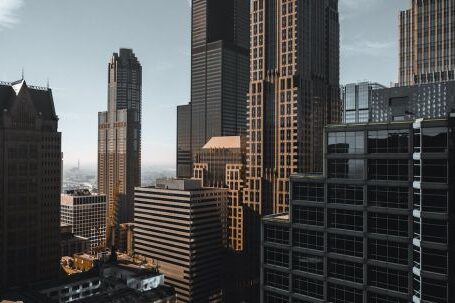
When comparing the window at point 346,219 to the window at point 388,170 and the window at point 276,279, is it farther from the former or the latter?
the window at point 276,279

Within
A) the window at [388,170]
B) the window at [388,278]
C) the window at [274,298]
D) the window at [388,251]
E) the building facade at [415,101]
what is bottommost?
the window at [274,298]

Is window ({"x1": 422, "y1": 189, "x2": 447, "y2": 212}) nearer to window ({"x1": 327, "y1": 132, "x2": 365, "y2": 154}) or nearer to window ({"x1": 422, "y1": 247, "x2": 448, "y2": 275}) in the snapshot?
window ({"x1": 422, "y1": 247, "x2": 448, "y2": 275})

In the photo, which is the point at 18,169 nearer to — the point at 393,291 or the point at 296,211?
the point at 296,211

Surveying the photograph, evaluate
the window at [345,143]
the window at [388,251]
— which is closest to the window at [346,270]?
the window at [388,251]

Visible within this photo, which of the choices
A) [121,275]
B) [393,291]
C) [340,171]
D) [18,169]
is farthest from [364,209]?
[18,169]

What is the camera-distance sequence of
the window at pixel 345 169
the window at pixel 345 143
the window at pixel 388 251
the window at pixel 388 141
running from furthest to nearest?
1. the window at pixel 345 143
2. the window at pixel 345 169
3. the window at pixel 388 141
4. the window at pixel 388 251

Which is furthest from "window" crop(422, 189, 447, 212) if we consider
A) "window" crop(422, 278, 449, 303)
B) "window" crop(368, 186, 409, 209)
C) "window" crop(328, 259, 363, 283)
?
"window" crop(328, 259, 363, 283)
